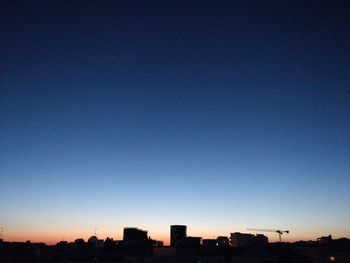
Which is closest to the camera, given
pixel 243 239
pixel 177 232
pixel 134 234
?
pixel 134 234

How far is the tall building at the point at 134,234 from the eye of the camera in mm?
110688

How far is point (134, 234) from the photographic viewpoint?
4405 inches

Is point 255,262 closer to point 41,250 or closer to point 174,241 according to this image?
→ point 174,241

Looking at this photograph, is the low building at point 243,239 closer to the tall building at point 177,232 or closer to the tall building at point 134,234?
the tall building at point 177,232

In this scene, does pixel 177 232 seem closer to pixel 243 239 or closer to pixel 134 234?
pixel 134 234

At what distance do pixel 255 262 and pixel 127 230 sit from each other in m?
57.1

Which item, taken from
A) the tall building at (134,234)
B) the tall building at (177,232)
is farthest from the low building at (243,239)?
the tall building at (134,234)

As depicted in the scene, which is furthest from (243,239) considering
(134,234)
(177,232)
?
(134,234)

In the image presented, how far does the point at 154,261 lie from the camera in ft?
250

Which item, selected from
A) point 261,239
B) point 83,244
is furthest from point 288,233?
point 83,244

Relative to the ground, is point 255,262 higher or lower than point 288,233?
lower

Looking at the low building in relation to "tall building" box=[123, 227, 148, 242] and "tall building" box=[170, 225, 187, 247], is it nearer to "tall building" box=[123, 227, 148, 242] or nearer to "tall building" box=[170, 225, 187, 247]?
"tall building" box=[170, 225, 187, 247]

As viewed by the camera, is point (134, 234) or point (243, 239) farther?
point (243, 239)

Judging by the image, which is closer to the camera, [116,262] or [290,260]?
[290,260]
